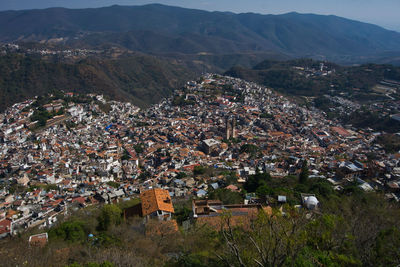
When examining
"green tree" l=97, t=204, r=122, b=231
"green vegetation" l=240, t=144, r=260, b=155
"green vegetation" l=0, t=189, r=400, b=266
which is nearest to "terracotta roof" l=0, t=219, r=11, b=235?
"green vegetation" l=0, t=189, r=400, b=266

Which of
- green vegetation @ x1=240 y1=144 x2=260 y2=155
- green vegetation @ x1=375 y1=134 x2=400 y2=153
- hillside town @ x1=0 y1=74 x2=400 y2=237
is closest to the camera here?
hillside town @ x1=0 y1=74 x2=400 y2=237

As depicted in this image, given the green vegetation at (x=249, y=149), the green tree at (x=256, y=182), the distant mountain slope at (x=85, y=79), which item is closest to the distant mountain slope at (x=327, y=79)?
the distant mountain slope at (x=85, y=79)

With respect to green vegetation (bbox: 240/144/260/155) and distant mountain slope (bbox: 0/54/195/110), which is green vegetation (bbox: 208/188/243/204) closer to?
green vegetation (bbox: 240/144/260/155)

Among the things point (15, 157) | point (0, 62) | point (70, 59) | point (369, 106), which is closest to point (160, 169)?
point (15, 157)

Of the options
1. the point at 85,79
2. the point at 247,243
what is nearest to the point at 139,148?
the point at 247,243

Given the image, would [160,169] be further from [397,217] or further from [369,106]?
[369,106]
